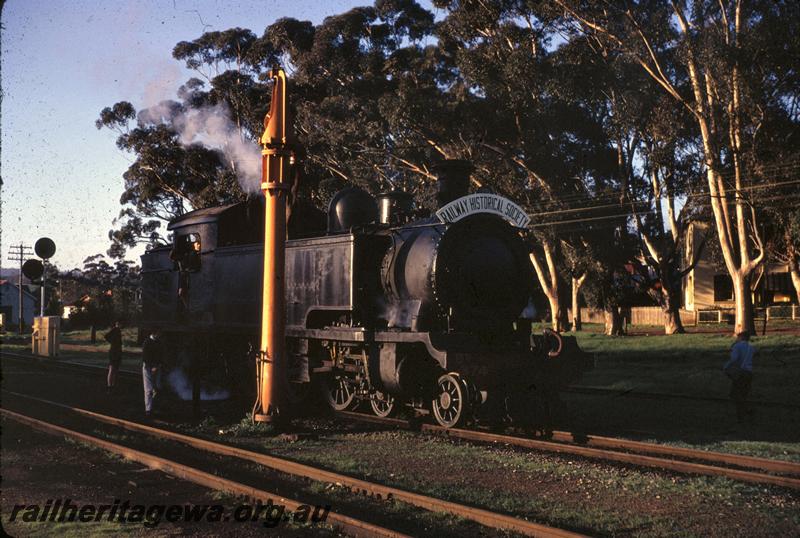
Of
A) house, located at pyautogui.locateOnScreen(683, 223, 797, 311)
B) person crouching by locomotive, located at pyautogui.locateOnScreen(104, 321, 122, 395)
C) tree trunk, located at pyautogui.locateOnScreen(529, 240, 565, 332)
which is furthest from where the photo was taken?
house, located at pyautogui.locateOnScreen(683, 223, 797, 311)

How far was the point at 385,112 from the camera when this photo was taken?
30.7 metres

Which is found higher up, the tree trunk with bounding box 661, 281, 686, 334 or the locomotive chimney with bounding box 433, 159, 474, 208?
the locomotive chimney with bounding box 433, 159, 474, 208

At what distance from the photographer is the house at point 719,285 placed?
44.7 m

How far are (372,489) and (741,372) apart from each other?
782 cm

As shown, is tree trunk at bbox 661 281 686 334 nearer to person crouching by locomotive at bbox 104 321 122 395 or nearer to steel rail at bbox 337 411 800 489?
person crouching by locomotive at bbox 104 321 122 395

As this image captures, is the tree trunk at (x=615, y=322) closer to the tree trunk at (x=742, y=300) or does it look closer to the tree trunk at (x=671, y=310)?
the tree trunk at (x=671, y=310)

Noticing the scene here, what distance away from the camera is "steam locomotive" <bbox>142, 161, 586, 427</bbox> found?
422 inches

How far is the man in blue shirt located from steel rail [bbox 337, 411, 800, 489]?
349 cm

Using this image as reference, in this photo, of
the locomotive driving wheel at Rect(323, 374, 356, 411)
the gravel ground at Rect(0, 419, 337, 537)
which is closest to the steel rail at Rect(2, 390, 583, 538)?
the gravel ground at Rect(0, 419, 337, 537)

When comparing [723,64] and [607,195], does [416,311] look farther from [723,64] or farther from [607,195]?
[607,195]

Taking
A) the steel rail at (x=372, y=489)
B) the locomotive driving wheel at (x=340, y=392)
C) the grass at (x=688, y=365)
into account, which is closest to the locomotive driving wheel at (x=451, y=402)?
the locomotive driving wheel at (x=340, y=392)

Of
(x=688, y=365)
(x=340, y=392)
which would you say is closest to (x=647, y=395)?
(x=340, y=392)

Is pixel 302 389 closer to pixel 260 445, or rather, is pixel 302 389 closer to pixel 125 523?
pixel 260 445

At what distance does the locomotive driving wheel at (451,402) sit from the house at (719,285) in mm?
36287
